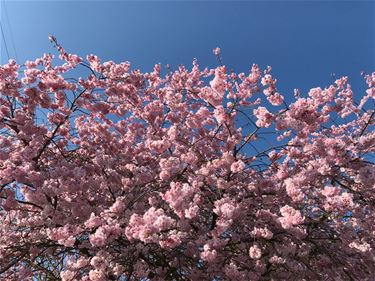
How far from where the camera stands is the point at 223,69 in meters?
6.21

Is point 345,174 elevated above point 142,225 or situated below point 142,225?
above

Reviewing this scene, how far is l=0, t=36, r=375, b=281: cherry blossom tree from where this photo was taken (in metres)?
4.70

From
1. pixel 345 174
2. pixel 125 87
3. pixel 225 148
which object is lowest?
pixel 225 148

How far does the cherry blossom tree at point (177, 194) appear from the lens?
470cm

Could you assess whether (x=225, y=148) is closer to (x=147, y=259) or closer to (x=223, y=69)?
(x=223, y=69)

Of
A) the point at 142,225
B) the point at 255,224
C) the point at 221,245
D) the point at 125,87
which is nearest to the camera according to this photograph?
the point at 142,225

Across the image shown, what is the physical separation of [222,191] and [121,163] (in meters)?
1.86

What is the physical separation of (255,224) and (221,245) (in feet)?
2.87

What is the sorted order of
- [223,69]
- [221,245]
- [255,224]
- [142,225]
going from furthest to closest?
[223,69] → [255,224] → [221,245] → [142,225]

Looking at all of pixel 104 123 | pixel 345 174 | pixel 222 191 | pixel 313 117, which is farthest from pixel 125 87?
pixel 345 174

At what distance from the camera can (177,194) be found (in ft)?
14.3

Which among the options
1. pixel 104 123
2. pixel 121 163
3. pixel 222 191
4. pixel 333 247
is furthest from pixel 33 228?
pixel 333 247

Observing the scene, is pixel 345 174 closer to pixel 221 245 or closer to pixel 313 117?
pixel 313 117

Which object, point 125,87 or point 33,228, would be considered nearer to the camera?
point 33,228
